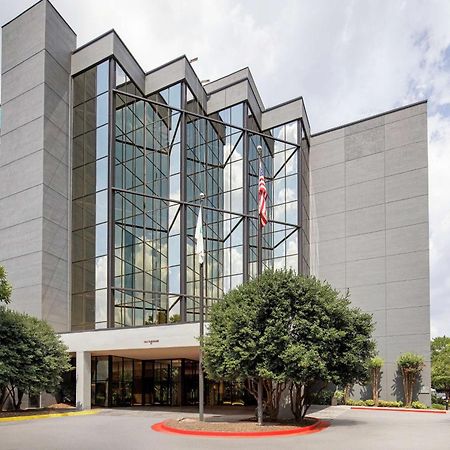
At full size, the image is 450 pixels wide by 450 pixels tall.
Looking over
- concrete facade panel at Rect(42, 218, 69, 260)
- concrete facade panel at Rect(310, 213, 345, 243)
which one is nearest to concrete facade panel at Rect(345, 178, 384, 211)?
concrete facade panel at Rect(310, 213, 345, 243)

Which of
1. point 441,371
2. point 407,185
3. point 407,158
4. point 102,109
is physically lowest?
point 441,371

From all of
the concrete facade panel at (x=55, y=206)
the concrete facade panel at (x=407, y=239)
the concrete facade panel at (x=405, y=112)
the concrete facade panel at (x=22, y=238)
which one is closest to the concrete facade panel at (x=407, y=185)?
the concrete facade panel at (x=407, y=239)

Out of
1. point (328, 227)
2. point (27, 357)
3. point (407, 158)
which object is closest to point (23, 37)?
point (27, 357)

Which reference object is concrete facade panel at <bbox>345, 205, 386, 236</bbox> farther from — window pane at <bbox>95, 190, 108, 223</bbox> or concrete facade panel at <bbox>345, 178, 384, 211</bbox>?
window pane at <bbox>95, 190, 108, 223</bbox>

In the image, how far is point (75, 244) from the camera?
36.8m

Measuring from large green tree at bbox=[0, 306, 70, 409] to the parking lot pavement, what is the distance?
303 cm

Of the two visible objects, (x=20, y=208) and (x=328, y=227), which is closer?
(x=20, y=208)

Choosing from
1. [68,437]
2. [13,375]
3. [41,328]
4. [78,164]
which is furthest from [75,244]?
[68,437]

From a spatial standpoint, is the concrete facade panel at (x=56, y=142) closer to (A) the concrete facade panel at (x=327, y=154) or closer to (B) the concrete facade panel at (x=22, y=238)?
(B) the concrete facade panel at (x=22, y=238)

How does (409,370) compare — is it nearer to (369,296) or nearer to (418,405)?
(418,405)

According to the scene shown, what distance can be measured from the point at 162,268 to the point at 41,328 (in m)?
10.4

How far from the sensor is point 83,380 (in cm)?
3048

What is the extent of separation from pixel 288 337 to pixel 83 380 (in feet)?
49.6

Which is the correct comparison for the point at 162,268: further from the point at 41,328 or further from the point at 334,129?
the point at 334,129
